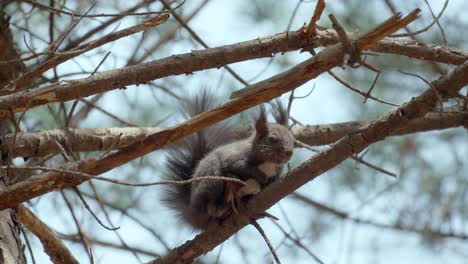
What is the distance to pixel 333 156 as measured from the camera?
2426 mm

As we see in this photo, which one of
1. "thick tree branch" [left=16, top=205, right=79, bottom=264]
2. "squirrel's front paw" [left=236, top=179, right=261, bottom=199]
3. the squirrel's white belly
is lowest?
"thick tree branch" [left=16, top=205, right=79, bottom=264]

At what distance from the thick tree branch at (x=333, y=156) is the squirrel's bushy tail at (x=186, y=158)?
1.99ft

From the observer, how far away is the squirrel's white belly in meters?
3.33

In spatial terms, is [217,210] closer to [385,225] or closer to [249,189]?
[249,189]

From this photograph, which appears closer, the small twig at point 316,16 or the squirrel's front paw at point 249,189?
the small twig at point 316,16

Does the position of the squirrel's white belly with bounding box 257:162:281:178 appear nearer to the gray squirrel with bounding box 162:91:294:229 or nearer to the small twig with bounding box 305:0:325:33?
the gray squirrel with bounding box 162:91:294:229

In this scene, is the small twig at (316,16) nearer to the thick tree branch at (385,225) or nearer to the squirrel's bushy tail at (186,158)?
the squirrel's bushy tail at (186,158)

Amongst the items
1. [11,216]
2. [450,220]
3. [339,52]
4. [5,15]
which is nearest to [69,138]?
Answer: [11,216]

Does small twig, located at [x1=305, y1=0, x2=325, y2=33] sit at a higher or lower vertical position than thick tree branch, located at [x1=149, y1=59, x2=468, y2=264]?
higher

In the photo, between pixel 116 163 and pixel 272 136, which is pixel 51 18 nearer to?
pixel 272 136

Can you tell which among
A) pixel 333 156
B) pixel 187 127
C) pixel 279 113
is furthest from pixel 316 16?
pixel 279 113


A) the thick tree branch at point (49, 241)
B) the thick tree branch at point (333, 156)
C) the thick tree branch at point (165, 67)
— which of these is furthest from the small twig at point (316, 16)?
the thick tree branch at point (49, 241)

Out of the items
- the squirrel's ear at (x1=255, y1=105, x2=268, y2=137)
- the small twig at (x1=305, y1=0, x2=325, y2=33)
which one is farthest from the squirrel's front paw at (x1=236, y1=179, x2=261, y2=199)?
the small twig at (x1=305, y1=0, x2=325, y2=33)

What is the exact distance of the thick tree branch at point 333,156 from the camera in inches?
89.7
